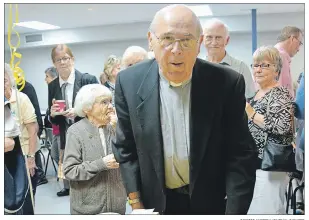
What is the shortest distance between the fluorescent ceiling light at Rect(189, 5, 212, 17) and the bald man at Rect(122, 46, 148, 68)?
0.23 metres

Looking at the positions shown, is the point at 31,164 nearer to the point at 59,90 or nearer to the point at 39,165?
the point at 39,165

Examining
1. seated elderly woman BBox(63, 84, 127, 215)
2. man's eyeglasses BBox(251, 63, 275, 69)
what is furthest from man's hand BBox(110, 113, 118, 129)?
man's eyeglasses BBox(251, 63, 275, 69)

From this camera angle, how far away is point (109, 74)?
51.7 inches

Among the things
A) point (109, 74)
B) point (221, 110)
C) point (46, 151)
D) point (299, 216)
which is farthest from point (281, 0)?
point (46, 151)

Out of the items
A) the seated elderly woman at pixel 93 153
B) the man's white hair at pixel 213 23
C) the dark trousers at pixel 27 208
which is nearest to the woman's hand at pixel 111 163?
the seated elderly woman at pixel 93 153

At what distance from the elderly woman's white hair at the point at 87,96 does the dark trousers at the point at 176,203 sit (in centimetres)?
43

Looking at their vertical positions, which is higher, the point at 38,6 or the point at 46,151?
the point at 38,6

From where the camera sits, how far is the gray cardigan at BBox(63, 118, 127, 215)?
4.31 feet

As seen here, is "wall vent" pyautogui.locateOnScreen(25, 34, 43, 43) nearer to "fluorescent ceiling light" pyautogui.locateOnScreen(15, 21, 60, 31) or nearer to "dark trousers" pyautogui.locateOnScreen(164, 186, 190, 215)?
"fluorescent ceiling light" pyautogui.locateOnScreen(15, 21, 60, 31)

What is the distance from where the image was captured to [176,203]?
4.27 ft

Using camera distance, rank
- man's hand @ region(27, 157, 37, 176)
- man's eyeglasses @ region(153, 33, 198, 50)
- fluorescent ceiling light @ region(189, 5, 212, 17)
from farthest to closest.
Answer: man's hand @ region(27, 157, 37, 176)
fluorescent ceiling light @ region(189, 5, 212, 17)
man's eyeglasses @ region(153, 33, 198, 50)

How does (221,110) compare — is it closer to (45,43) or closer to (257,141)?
(257,141)

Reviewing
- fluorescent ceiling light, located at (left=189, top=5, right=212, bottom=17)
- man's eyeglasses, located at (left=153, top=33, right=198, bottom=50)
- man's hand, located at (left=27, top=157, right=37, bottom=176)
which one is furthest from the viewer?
man's hand, located at (left=27, top=157, right=37, bottom=176)
